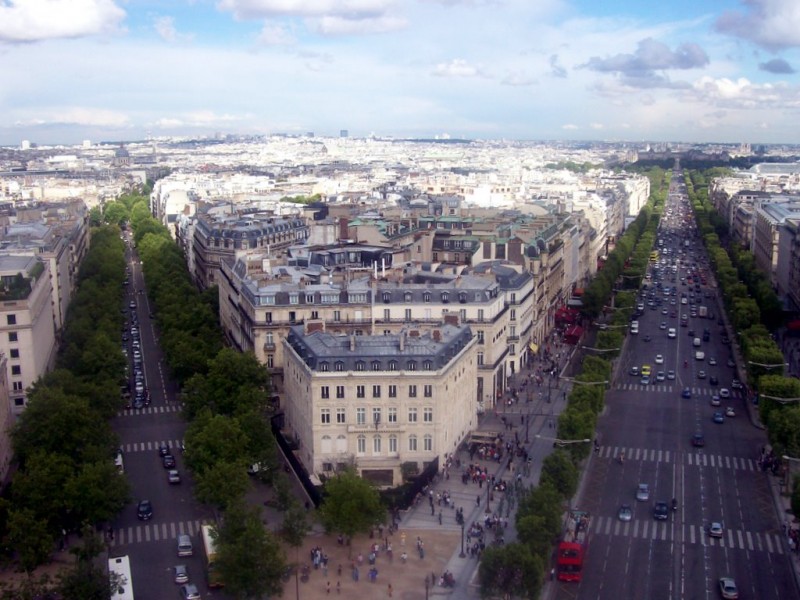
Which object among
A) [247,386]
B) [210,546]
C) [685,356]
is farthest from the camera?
[685,356]

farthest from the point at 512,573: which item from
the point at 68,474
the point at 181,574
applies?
the point at 68,474

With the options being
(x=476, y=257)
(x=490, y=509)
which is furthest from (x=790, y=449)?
(x=476, y=257)

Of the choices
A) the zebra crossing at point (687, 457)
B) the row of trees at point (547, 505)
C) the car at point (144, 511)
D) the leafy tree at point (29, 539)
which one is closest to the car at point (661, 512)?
the row of trees at point (547, 505)

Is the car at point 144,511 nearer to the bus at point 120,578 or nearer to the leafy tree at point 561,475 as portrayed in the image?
the bus at point 120,578

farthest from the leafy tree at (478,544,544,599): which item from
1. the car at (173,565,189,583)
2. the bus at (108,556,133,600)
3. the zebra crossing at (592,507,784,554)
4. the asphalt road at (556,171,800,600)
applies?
the bus at (108,556,133,600)

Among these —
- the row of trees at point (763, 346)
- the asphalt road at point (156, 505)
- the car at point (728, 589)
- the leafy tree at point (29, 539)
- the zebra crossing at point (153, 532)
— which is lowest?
the zebra crossing at point (153, 532)

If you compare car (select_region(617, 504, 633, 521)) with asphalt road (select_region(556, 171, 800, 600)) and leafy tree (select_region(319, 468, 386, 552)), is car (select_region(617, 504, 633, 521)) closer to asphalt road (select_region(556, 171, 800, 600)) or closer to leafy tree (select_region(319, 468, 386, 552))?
asphalt road (select_region(556, 171, 800, 600))

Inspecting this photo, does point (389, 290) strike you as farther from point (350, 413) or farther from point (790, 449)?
point (790, 449)

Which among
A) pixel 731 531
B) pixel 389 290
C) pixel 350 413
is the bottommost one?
pixel 731 531
